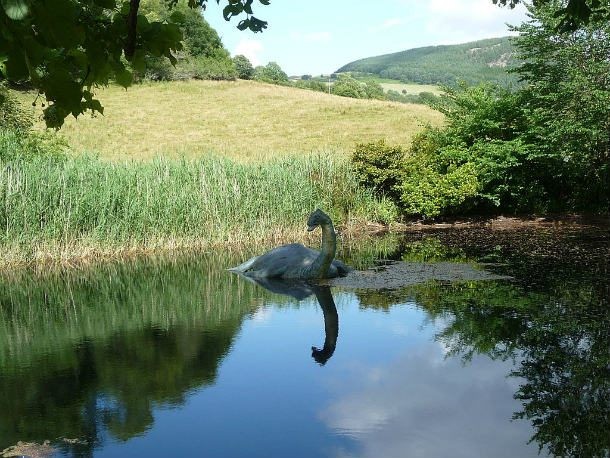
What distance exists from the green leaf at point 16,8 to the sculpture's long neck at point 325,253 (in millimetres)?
8624

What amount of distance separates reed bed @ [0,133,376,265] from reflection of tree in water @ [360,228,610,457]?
15.2 feet

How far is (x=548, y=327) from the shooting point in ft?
24.8

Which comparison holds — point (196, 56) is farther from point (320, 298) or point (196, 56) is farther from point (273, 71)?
point (320, 298)

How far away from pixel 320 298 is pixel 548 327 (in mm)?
3164

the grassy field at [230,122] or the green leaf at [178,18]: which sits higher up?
the grassy field at [230,122]

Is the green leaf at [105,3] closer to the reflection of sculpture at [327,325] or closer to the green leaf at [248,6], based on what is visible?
the green leaf at [248,6]

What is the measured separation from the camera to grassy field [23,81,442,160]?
3162cm

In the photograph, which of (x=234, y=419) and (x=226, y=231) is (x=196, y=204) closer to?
(x=226, y=231)

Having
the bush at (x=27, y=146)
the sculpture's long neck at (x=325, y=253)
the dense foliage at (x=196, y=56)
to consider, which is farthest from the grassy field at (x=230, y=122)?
the sculpture's long neck at (x=325, y=253)

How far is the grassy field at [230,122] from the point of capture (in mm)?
31625

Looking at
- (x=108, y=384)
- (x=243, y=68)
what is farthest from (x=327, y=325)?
(x=243, y=68)

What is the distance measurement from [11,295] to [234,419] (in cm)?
649

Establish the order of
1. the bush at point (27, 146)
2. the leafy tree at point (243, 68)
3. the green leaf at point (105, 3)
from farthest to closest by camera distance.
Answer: the leafy tree at point (243, 68) → the bush at point (27, 146) → the green leaf at point (105, 3)

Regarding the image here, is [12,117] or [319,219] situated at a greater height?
[12,117]
